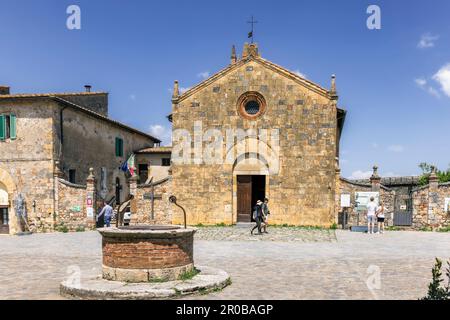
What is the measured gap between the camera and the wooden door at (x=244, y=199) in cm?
2138

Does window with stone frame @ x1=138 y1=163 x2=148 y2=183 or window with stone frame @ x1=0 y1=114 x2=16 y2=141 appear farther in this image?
window with stone frame @ x1=138 y1=163 x2=148 y2=183

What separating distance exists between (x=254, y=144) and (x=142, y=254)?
13.9 metres

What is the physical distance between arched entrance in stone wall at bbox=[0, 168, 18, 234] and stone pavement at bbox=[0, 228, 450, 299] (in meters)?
2.71

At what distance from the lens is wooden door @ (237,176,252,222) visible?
21.4 m

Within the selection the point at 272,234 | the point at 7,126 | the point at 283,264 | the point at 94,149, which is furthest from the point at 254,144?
the point at 7,126

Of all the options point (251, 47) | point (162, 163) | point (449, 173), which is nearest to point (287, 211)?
point (251, 47)

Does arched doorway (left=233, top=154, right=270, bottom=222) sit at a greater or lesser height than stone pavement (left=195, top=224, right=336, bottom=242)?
greater

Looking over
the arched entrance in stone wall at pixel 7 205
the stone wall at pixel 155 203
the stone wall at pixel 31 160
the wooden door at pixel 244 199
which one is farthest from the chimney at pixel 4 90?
the wooden door at pixel 244 199

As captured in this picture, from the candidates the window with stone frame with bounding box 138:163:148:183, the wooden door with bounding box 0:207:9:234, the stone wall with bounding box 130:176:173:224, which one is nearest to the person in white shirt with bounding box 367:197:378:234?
the stone wall with bounding box 130:176:173:224

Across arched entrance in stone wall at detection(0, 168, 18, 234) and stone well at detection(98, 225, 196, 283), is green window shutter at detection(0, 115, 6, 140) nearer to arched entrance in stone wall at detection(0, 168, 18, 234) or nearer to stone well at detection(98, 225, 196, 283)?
arched entrance in stone wall at detection(0, 168, 18, 234)

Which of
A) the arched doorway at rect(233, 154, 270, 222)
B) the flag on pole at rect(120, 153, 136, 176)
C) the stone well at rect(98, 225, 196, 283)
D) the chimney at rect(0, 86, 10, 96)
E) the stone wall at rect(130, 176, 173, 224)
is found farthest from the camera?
the flag on pole at rect(120, 153, 136, 176)

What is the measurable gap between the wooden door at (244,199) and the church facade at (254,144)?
5 cm

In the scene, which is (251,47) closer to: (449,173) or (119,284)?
(119,284)
